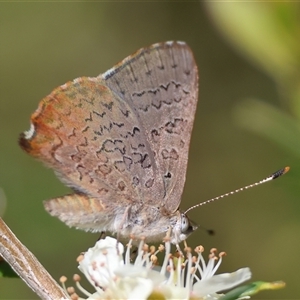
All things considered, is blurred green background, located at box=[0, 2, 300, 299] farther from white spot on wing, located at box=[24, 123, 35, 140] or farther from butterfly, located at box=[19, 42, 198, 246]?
white spot on wing, located at box=[24, 123, 35, 140]

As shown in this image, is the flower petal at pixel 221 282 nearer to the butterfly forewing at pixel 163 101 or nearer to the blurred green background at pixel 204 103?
the butterfly forewing at pixel 163 101

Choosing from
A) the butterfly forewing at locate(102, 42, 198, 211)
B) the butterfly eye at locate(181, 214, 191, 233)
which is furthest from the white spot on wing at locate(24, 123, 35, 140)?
the butterfly eye at locate(181, 214, 191, 233)

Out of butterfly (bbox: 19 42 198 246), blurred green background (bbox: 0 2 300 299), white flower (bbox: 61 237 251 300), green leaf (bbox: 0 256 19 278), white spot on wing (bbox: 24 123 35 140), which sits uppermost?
blurred green background (bbox: 0 2 300 299)

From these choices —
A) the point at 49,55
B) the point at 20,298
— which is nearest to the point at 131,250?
the point at 20,298

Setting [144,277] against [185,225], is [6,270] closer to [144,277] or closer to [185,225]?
[144,277]

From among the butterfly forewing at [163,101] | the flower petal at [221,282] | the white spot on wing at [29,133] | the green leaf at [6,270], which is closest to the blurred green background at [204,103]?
the butterfly forewing at [163,101]
